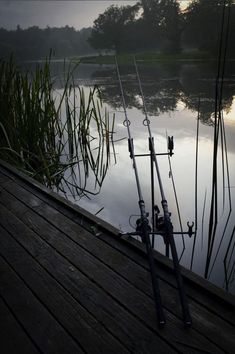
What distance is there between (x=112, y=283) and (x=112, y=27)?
54.9 metres

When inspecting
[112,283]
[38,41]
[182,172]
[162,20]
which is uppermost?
[162,20]

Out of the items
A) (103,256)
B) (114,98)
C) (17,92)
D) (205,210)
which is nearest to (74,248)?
(103,256)

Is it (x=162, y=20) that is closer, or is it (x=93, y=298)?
(x=93, y=298)

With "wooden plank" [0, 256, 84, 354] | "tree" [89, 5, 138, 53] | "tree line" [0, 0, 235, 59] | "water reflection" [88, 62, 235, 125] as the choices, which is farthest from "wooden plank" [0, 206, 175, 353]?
"tree" [89, 5, 138, 53]

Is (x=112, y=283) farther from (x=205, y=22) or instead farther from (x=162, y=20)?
(x=162, y=20)

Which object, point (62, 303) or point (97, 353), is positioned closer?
point (97, 353)

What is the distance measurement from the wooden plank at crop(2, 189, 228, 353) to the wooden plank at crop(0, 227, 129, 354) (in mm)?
186

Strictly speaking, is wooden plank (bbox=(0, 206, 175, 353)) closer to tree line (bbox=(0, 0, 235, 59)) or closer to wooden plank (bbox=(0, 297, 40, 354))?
wooden plank (bbox=(0, 297, 40, 354))

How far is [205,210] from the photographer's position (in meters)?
3.66

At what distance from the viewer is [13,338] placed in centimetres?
151

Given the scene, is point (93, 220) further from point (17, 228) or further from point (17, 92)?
point (17, 92)

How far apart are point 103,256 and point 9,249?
647mm

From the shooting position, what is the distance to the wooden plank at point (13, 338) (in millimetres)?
1451

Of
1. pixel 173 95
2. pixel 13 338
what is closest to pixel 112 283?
pixel 13 338
